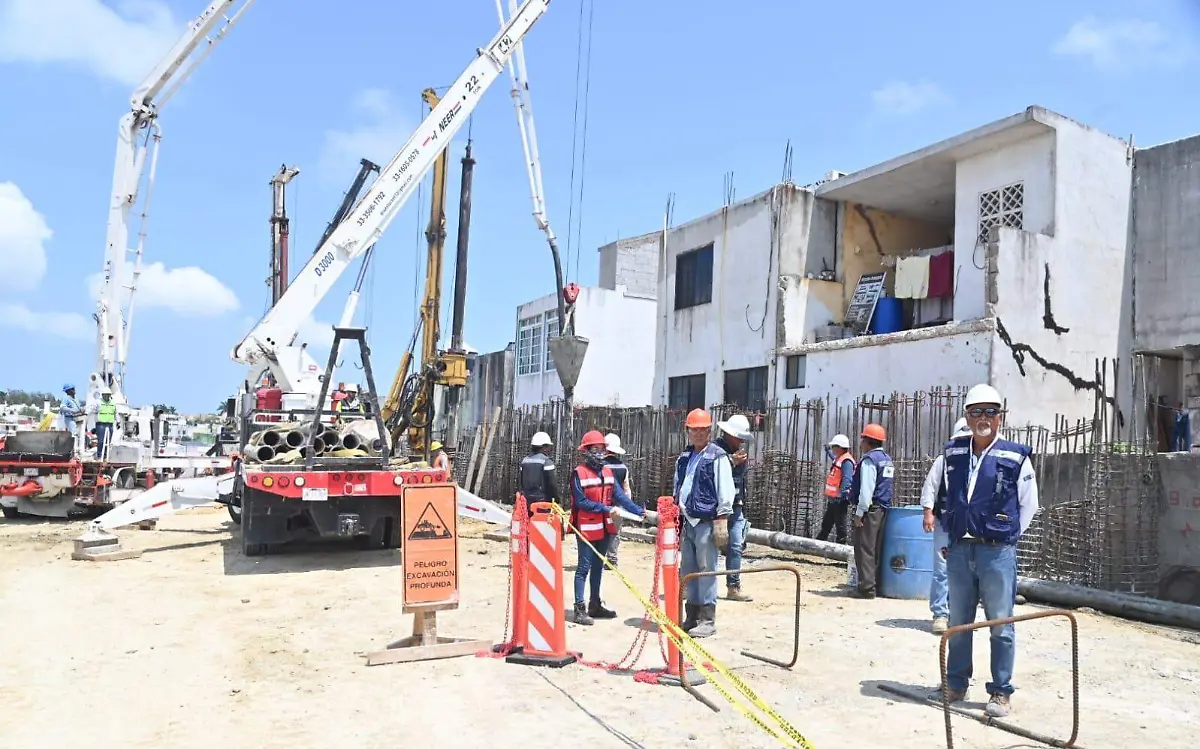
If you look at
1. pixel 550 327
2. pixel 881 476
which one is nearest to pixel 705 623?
pixel 881 476

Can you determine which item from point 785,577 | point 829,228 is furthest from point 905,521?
point 829,228

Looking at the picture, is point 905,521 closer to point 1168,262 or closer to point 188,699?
point 188,699

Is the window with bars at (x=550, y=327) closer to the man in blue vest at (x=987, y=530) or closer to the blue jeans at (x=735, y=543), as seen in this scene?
the blue jeans at (x=735, y=543)

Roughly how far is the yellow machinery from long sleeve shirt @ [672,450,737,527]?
8.64m

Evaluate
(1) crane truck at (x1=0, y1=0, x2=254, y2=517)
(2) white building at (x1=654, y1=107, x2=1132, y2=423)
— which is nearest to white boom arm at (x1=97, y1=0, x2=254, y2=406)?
(1) crane truck at (x1=0, y1=0, x2=254, y2=517)

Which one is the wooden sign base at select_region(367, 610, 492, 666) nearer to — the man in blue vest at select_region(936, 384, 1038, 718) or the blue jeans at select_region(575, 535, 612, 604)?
the blue jeans at select_region(575, 535, 612, 604)

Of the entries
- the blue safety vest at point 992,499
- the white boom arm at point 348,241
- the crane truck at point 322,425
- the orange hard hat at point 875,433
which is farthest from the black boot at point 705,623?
the white boom arm at point 348,241

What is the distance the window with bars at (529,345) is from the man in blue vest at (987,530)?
23457 millimetres

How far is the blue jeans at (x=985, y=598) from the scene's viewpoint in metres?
5.43

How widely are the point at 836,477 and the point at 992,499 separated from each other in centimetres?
621

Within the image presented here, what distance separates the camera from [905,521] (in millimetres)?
9562

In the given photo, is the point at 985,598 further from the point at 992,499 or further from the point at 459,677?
the point at 459,677

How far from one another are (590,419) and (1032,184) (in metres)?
9.87

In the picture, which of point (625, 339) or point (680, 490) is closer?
point (680, 490)
